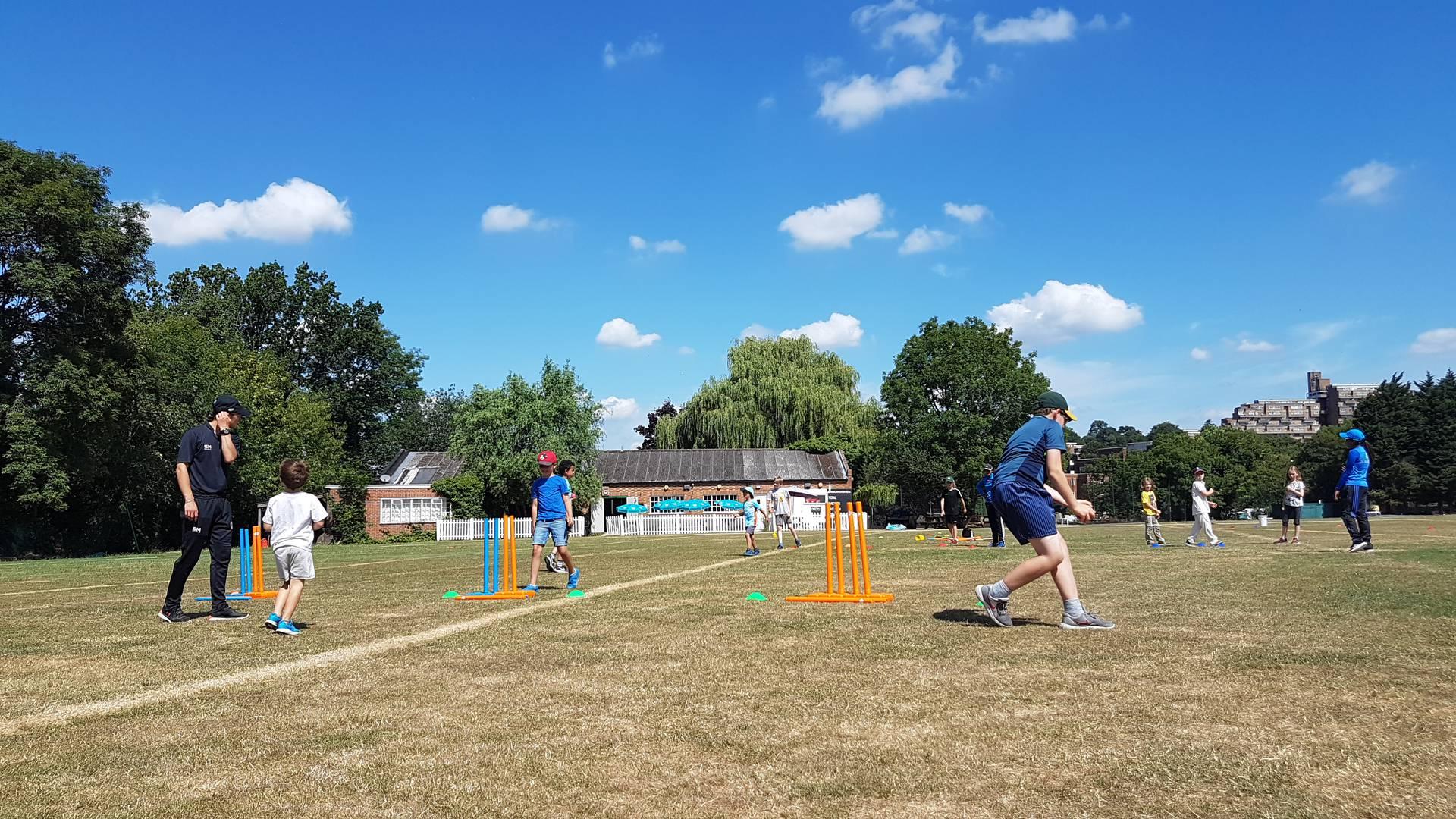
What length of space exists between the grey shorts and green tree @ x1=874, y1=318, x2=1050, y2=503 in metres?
56.2

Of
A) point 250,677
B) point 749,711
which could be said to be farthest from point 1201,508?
point 250,677

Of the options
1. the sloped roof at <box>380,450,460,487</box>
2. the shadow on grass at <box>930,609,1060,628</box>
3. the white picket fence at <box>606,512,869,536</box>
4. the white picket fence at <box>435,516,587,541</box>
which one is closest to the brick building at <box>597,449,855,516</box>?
the white picket fence at <box>606,512,869,536</box>

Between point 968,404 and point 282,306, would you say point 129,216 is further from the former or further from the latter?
point 968,404

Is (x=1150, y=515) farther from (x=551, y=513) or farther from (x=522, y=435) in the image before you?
(x=522, y=435)

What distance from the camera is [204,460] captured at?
10.2 metres

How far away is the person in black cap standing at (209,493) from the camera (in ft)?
32.7

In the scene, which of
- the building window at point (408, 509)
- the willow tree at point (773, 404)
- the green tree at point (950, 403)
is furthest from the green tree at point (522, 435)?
the green tree at point (950, 403)

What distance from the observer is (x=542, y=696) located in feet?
18.9

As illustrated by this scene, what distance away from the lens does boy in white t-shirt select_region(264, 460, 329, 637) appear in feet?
29.2

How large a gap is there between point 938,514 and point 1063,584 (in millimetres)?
54821

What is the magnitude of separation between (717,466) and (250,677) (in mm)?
58548

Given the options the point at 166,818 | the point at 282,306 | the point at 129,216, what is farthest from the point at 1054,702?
the point at 282,306

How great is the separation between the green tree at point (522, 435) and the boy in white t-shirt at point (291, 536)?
143 ft

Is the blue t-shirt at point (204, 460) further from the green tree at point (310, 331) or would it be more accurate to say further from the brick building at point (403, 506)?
the green tree at point (310, 331)
